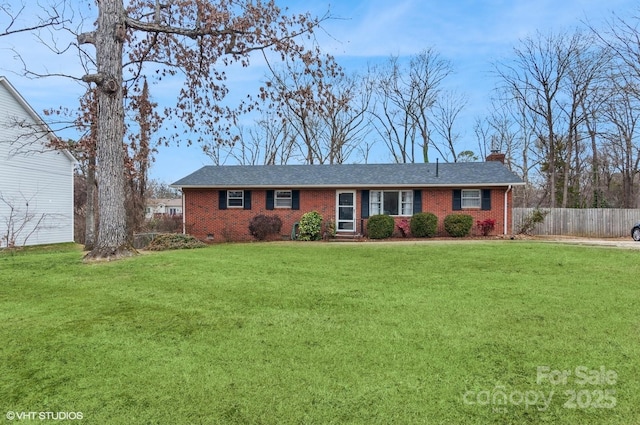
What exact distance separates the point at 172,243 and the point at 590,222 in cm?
2074

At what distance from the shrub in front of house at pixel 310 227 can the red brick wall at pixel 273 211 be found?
0.74m

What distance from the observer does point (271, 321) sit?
4742 mm

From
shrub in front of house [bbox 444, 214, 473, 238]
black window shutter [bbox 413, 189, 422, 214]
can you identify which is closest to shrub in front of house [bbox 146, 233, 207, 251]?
black window shutter [bbox 413, 189, 422, 214]

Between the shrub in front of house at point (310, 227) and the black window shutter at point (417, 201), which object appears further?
the black window shutter at point (417, 201)

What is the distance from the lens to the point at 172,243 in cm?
1258

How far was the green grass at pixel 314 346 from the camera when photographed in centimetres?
286

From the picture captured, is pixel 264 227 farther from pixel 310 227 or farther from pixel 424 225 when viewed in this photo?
pixel 424 225

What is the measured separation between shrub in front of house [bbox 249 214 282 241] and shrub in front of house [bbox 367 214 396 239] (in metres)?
4.18

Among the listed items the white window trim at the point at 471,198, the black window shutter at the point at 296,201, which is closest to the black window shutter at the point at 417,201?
the white window trim at the point at 471,198

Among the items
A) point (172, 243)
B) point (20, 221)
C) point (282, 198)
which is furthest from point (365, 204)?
point (20, 221)

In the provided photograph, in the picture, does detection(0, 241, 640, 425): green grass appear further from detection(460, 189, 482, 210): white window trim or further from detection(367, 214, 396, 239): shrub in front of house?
detection(460, 189, 482, 210): white window trim

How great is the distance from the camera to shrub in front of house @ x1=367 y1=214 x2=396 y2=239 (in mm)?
17406

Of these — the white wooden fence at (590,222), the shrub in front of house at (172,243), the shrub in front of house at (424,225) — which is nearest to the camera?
the shrub in front of house at (172,243)

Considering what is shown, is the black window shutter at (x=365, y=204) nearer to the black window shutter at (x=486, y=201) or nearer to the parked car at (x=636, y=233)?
the black window shutter at (x=486, y=201)
